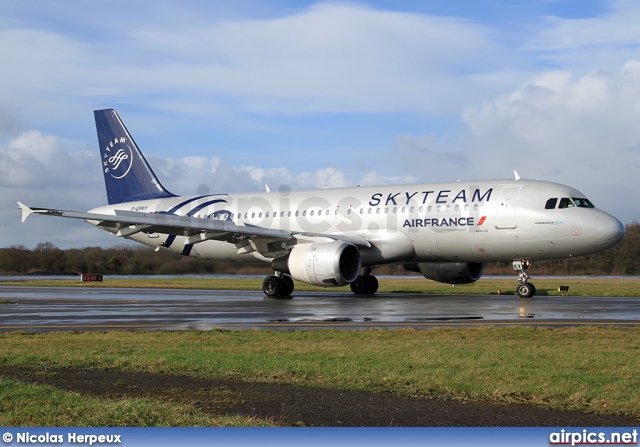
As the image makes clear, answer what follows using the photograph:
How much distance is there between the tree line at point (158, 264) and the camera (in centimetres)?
4122

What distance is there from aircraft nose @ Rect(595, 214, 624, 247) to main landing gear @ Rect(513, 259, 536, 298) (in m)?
2.85

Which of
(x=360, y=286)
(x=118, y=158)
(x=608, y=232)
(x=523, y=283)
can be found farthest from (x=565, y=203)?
(x=118, y=158)

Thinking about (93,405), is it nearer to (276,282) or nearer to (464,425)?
(464,425)

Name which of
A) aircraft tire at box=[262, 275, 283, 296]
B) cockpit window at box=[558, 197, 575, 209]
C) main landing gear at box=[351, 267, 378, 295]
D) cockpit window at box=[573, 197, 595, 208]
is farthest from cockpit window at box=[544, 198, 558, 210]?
aircraft tire at box=[262, 275, 283, 296]

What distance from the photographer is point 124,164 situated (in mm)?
39500

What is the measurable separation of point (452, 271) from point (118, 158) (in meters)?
18.3

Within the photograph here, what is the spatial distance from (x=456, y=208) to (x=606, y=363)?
1822cm


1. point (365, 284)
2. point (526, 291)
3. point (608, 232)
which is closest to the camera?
point (608, 232)

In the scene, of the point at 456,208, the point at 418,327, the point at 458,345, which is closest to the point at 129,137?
the point at 456,208

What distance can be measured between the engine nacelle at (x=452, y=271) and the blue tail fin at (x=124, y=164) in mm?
14359

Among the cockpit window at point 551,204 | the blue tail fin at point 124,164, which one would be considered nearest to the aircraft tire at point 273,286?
the blue tail fin at point 124,164

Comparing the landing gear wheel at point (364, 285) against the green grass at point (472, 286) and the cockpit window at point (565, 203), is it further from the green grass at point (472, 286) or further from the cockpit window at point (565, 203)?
the cockpit window at point (565, 203)

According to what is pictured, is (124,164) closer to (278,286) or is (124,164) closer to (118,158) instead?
(118,158)

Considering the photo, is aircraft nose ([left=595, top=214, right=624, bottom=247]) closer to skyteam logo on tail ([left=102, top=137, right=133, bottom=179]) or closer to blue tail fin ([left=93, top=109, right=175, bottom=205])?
blue tail fin ([left=93, top=109, right=175, bottom=205])
